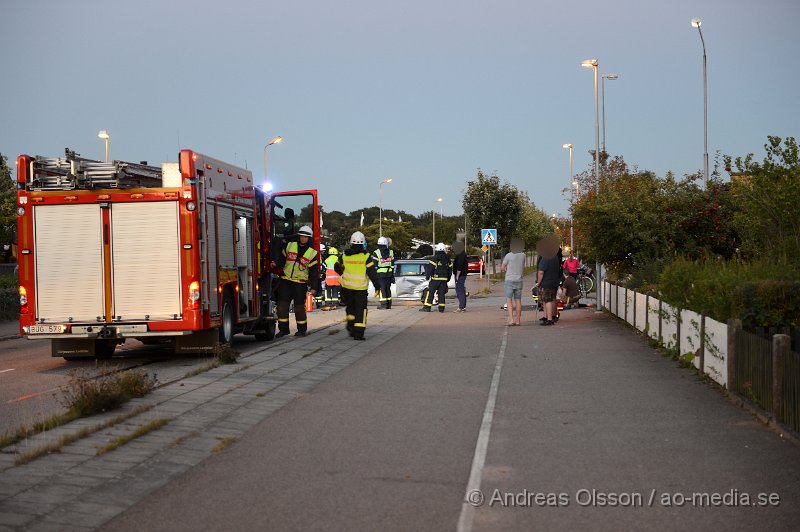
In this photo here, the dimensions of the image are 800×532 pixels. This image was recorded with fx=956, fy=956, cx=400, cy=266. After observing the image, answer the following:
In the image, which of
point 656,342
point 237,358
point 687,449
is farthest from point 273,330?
point 687,449

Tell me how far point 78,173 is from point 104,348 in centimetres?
290

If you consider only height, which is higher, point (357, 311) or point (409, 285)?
point (357, 311)

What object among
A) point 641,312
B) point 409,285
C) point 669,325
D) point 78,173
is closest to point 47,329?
point 78,173

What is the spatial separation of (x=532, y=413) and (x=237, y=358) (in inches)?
226

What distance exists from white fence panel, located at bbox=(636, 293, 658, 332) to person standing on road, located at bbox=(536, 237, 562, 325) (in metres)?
2.62

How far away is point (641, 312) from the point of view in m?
17.6

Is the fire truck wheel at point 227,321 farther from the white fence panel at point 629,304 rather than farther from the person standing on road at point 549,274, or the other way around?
the white fence panel at point 629,304

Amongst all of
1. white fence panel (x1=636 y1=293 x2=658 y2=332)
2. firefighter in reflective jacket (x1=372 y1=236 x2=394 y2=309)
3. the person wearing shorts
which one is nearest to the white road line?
white fence panel (x1=636 y1=293 x2=658 y2=332)

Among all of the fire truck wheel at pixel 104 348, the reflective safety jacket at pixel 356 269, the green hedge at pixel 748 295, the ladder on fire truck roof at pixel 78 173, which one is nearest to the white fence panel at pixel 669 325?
the green hedge at pixel 748 295

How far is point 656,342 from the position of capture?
15.3 metres

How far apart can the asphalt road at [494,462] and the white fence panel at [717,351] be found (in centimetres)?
24

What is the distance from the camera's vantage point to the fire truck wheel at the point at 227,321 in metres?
15.2

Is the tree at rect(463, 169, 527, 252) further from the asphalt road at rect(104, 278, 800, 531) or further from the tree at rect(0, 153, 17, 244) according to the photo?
the asphalt road at rect(104, 278, 800, 531)

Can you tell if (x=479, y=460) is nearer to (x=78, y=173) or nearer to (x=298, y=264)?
(x=78, y=173)
